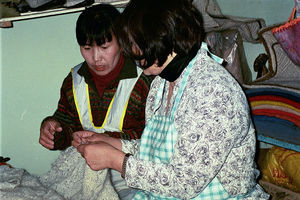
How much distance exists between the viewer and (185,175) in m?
0.96

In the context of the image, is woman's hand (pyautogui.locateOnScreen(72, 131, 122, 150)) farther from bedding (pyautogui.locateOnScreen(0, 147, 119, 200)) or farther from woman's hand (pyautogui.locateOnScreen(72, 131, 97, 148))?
bedding (pyautogui.locateOnScreen(0, 147, 119, 200))

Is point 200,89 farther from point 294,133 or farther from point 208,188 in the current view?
point 294,133

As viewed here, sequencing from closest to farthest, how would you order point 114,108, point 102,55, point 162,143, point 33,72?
point 162,143
point 102,55
point 114,108
point 33,72

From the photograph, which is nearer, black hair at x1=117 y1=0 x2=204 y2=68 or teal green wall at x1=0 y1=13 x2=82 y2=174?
black hair at x1=117 y1=0 x2=204 y2=68

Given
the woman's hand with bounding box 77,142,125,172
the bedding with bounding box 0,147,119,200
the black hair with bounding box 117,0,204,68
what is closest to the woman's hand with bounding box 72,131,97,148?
the bedding with bounding box 0,147,119,200

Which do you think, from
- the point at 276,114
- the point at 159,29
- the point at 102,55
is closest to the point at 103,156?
the point at 159,29

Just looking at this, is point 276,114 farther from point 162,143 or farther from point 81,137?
point 81,137

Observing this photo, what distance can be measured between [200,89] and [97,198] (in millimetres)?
689

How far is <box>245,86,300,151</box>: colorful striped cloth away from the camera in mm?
1652

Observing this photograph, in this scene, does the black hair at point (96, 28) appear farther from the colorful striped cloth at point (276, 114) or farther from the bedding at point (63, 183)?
the colorful striped cloth at point (276, 114)

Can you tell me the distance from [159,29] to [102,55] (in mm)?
575

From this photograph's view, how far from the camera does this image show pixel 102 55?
1530 millimetres

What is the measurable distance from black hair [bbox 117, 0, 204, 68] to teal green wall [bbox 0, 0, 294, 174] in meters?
1.24

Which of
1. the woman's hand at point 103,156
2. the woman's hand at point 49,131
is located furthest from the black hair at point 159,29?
the woman's hand at point 49,131
